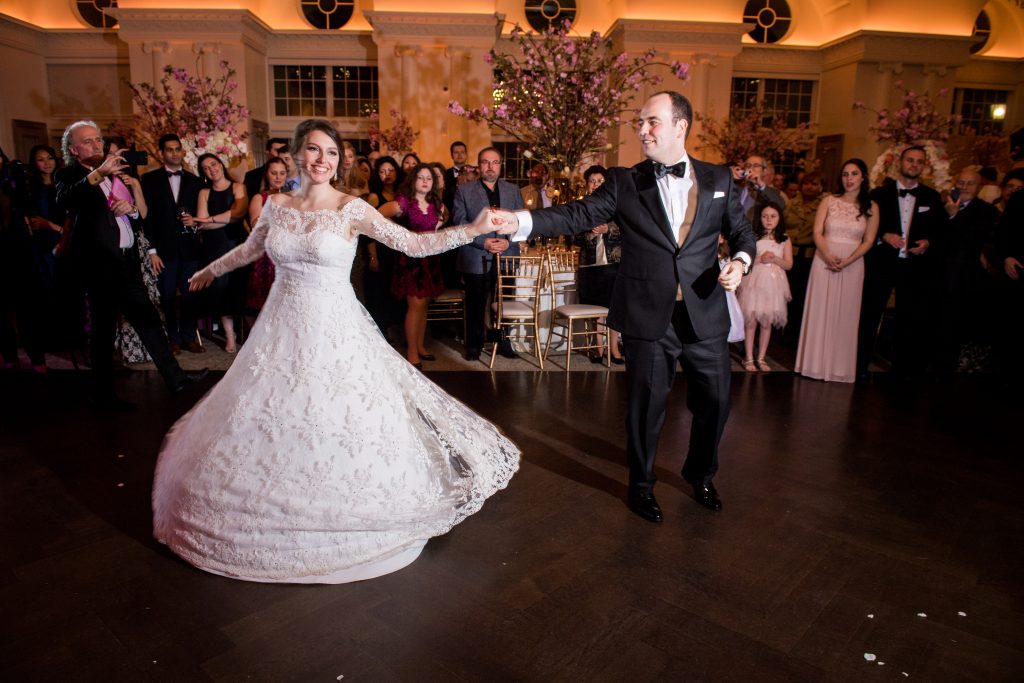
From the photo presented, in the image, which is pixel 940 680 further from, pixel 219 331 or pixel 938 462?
pixel 219 331

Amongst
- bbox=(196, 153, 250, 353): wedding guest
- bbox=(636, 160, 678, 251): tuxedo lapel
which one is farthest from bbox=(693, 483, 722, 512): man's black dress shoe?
bbox=(196, 153, 250, 353): wedding guest

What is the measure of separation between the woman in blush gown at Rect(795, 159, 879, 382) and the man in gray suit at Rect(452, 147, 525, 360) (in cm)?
258

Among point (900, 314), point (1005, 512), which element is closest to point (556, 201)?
point (900, 314)

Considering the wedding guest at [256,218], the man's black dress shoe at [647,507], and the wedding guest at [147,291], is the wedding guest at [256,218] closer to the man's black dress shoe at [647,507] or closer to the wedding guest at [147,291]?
the wedding guest at [147,291]

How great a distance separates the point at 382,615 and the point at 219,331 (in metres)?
5.48

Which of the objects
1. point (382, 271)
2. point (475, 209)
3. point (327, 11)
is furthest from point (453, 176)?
point (327, 11)

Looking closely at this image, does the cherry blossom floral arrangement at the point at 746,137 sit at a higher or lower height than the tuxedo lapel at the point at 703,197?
higher

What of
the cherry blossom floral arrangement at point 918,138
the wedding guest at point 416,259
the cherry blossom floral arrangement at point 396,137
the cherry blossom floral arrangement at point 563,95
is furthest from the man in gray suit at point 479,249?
the cherry blossom floral arrangement at point 396,137

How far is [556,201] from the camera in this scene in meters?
6.76

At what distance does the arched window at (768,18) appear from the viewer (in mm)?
14195

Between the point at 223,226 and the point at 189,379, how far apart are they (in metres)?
1.67

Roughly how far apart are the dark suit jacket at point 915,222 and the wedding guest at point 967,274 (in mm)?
172

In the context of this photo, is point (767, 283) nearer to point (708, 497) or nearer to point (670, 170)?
point (708, 497)

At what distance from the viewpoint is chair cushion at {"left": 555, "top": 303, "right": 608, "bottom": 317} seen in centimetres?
594
